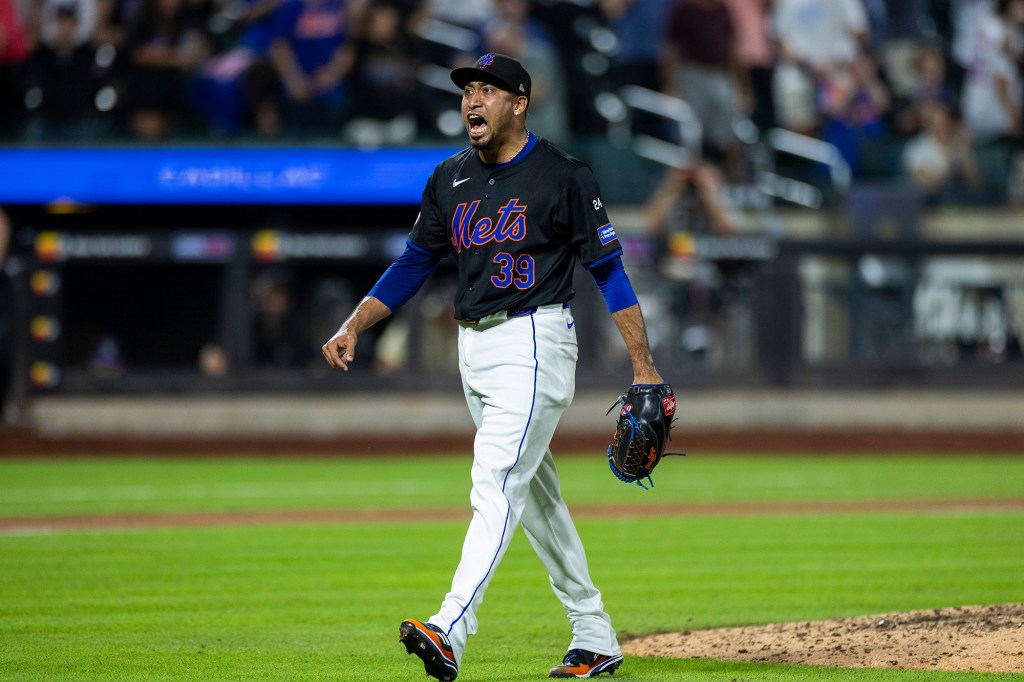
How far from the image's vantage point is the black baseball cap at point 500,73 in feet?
15.2

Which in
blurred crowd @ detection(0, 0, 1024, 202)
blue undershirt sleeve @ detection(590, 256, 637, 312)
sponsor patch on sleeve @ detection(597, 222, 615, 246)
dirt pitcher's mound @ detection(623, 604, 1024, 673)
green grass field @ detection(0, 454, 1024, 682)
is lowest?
green grass field @ detection(0, 454, 1024, 682)

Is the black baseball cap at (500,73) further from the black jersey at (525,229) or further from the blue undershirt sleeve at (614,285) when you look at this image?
the blue undershirt sleeve at (614,285)

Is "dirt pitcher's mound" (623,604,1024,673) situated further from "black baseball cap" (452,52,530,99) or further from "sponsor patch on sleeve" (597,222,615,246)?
"black baseball cap" (452,52,530,99)

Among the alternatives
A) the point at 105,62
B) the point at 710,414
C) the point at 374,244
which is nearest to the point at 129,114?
the point at 105,62

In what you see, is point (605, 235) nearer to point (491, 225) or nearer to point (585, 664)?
point (491, 225)

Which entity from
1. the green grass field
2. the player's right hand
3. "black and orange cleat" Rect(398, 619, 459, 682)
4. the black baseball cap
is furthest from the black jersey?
the green grass field

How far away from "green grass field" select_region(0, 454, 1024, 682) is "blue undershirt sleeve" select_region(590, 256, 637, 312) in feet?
4.40

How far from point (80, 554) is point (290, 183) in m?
9.49

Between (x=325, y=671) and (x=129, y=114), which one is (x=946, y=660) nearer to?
(x=325, y=671)

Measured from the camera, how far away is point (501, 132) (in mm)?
4719

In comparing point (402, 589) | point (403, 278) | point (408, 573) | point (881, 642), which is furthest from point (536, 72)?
point (881, 642)

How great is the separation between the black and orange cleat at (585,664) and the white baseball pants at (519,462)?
1.0 inches

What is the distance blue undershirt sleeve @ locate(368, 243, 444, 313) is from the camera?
16.5ft

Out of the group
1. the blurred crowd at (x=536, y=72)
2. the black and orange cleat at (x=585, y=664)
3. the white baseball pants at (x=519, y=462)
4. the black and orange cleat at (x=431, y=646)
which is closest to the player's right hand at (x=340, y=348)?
the white baseball pants at (x=519, y=462)
